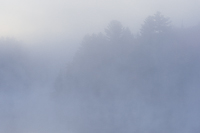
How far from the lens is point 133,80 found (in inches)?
261

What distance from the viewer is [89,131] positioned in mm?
6000

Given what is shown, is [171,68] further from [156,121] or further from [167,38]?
[156,121]

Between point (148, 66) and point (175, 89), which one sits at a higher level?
point (148, 66)

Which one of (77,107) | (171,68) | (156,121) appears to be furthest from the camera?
(77,107)

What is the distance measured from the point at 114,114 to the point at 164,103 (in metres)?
1.25

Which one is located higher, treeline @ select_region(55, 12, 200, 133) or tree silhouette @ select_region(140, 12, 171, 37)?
tree silhouette @ select_region(140, 12, 171, 37)

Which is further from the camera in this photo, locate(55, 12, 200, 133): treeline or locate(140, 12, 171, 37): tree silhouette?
locate(140, 12, 171, 37): tree silhouette

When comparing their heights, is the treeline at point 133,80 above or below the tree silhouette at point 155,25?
below

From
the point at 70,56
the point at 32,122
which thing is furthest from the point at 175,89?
the point at 32,122

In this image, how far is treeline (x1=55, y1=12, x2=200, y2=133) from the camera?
5922 millimetres

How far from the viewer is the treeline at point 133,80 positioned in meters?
5.92

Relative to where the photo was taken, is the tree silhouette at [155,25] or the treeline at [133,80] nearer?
the treeline at [133,80]

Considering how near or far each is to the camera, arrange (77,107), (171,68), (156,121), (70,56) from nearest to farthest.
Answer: (156,121), (171,68), (77,107), (70,56)

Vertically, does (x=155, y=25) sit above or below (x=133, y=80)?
above
